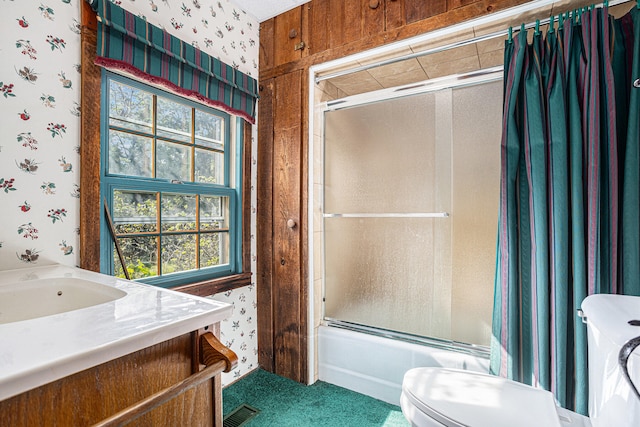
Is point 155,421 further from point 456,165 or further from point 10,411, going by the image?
point 456,165

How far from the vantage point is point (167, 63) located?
1657 mm

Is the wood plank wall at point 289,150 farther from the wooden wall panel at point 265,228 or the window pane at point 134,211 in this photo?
the window pane at point 134,211

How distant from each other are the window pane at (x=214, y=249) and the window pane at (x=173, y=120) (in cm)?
59

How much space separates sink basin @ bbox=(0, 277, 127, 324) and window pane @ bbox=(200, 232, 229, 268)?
3.01 feet

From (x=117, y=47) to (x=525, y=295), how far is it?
6.84 feet

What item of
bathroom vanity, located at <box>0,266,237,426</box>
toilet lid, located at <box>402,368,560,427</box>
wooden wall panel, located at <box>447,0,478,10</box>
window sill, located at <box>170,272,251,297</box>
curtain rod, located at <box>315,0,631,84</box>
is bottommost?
toilet lid, located at <box>402,368,560,427</box>

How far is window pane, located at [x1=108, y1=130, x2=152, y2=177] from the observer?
5.09 ft

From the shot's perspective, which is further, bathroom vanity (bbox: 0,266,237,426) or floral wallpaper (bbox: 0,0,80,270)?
floral wallpaper (bbox: 0,0,80,270)

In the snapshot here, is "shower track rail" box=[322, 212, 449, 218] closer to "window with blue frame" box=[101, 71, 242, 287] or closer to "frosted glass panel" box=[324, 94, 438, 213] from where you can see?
"frosted glass panel" box=[324, 94, 438, 213]

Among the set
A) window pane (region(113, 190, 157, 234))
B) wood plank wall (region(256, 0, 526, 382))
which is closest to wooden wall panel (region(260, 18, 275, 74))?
wood plank wall (region(256, 0, 526, 382))

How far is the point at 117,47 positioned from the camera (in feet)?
4.77

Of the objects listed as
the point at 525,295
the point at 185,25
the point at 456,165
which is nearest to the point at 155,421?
the point at 525,295

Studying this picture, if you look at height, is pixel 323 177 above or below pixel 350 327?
above

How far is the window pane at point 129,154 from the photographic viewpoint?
1.55 meters
